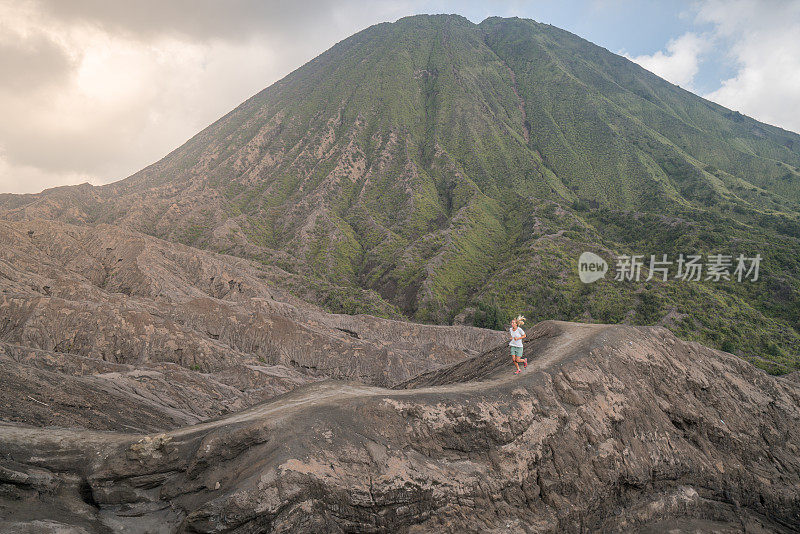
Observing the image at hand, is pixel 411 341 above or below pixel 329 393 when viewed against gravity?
below

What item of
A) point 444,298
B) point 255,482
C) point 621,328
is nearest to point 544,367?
point 621,328

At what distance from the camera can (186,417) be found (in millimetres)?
22969
